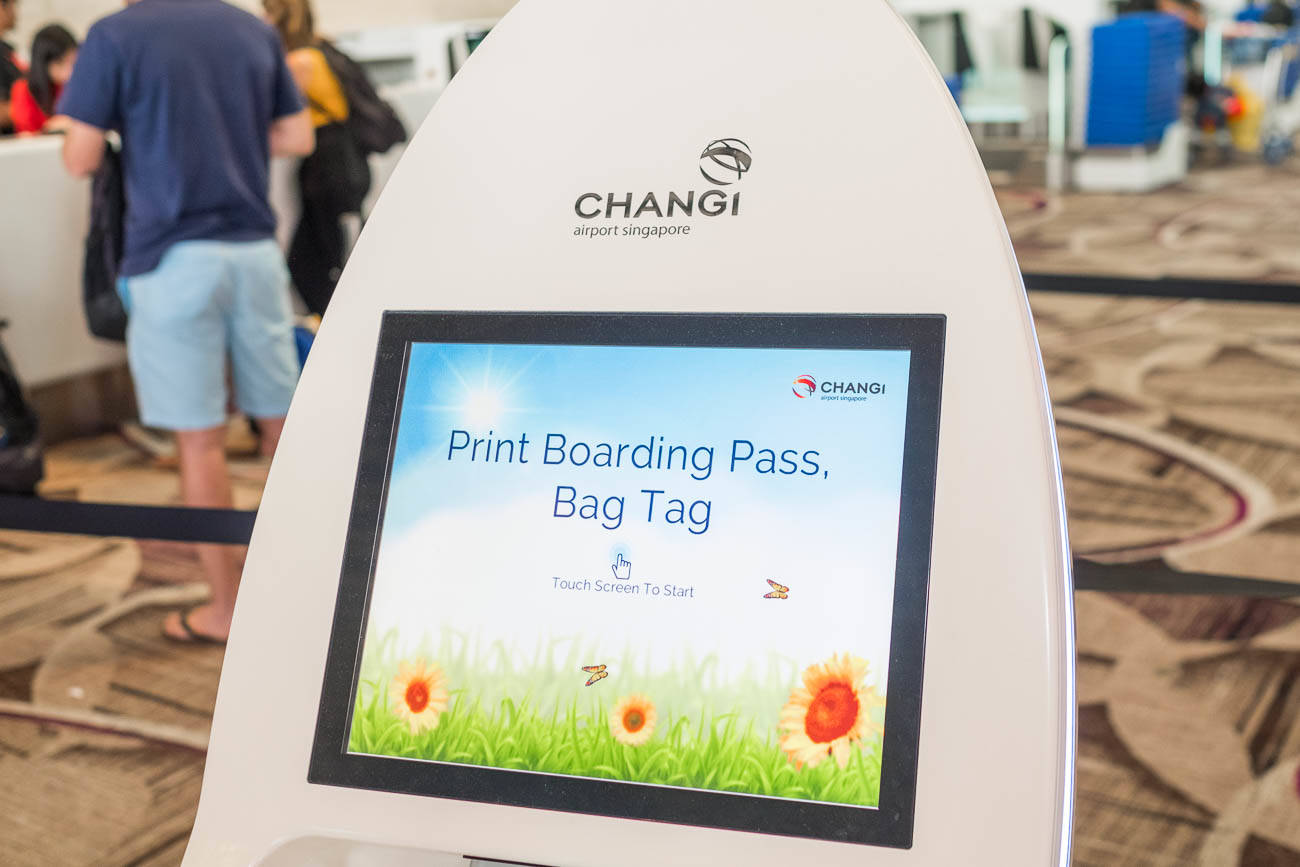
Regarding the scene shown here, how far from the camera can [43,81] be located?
362 cm

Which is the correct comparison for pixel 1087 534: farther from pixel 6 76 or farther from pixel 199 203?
pixel 6 76

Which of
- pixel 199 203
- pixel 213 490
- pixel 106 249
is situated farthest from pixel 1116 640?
pixel 106 249

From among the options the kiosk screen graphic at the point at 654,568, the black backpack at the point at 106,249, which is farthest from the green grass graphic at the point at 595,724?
the black backpack at the point at 106,249

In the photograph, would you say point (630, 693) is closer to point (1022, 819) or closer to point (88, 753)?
point (1022, 819)

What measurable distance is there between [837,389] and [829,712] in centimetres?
16

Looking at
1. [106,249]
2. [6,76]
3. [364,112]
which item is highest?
[6,76]

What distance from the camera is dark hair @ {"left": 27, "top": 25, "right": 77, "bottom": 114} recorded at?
3527 mm

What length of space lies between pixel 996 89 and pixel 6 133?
572 centimetres

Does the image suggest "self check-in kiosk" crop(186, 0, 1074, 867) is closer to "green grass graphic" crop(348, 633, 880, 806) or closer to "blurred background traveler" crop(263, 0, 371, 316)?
"green grass graphic" crop(348, 633, 880, 806)

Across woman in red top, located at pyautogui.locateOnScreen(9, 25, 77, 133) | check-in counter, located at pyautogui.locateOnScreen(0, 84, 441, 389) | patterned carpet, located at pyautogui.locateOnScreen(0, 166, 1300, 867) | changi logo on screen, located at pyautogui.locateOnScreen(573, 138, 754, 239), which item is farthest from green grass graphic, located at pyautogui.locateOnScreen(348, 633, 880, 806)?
woman in red top, located at pyautogui.locateOnScreen(9, 25, 77, 133)

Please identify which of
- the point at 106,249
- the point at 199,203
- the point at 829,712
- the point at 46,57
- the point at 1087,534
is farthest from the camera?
the point at 46,57

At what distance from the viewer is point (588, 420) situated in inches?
25.8

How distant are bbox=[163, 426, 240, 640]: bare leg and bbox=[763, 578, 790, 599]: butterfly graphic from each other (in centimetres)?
162

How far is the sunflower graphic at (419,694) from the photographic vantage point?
64cm
